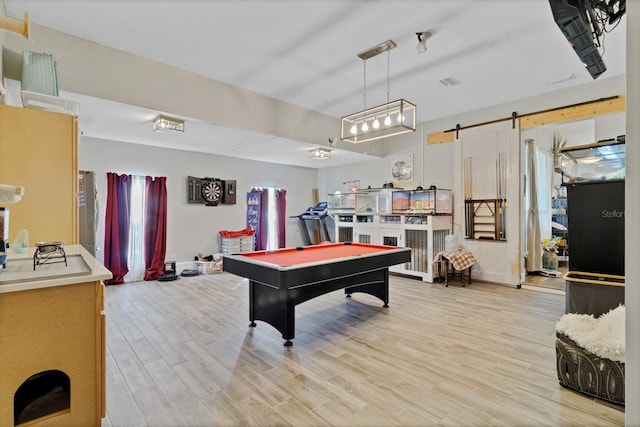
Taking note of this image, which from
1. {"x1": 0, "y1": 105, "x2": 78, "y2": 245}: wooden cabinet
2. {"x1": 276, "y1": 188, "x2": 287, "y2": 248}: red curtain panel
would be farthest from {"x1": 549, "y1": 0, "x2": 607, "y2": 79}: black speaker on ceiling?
{"x1": 276, "y1": 188, "x2": 287, "y2": 248}: red curtain panel

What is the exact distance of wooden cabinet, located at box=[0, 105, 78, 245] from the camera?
2.32 m

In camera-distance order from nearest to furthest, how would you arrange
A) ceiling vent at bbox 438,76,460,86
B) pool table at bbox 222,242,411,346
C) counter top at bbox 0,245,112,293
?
counter top at bbox 0,245,112,293
pool table at bbox 222,242,411,346
ceiling vent at bbox 438,76,460,86

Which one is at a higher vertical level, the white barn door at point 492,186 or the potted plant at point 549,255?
the white barn door at point 492,186

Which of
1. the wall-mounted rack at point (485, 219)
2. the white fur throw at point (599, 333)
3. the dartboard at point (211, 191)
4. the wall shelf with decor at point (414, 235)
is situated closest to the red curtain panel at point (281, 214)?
the dartboard at point (211, 191)

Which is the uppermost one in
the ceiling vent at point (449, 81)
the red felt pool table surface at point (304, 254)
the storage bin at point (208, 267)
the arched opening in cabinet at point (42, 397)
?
the ceiling vent at point (449, 81)

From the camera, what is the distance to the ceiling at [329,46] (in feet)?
9.41

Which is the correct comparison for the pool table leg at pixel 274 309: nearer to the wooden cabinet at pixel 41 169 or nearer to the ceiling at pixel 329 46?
the wooden cabinet at pixel 41 169

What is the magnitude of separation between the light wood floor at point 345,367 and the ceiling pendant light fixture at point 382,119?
2.29 meters

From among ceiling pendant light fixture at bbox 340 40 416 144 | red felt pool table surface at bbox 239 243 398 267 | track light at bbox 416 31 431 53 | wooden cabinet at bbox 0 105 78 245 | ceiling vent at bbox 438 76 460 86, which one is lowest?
red felt pool table surface at bbox 239 243 398 267

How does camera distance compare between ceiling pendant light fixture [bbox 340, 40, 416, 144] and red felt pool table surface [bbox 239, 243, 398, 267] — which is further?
ceiling pendant light fixture [bbox 340, 40, 416, 144]

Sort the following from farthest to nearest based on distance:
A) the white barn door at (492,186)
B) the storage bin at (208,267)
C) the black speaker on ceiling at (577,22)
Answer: the storage bin at (208,267)
the white barn door at (492,186)
the black speaker on ceiling at (577,22)

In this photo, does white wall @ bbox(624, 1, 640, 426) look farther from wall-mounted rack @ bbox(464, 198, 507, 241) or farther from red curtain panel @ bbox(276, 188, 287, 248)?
red curtain panel @ bbox(276, 188, 287, 248)

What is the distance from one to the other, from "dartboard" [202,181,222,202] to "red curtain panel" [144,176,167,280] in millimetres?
800

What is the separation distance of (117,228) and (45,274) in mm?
4748
